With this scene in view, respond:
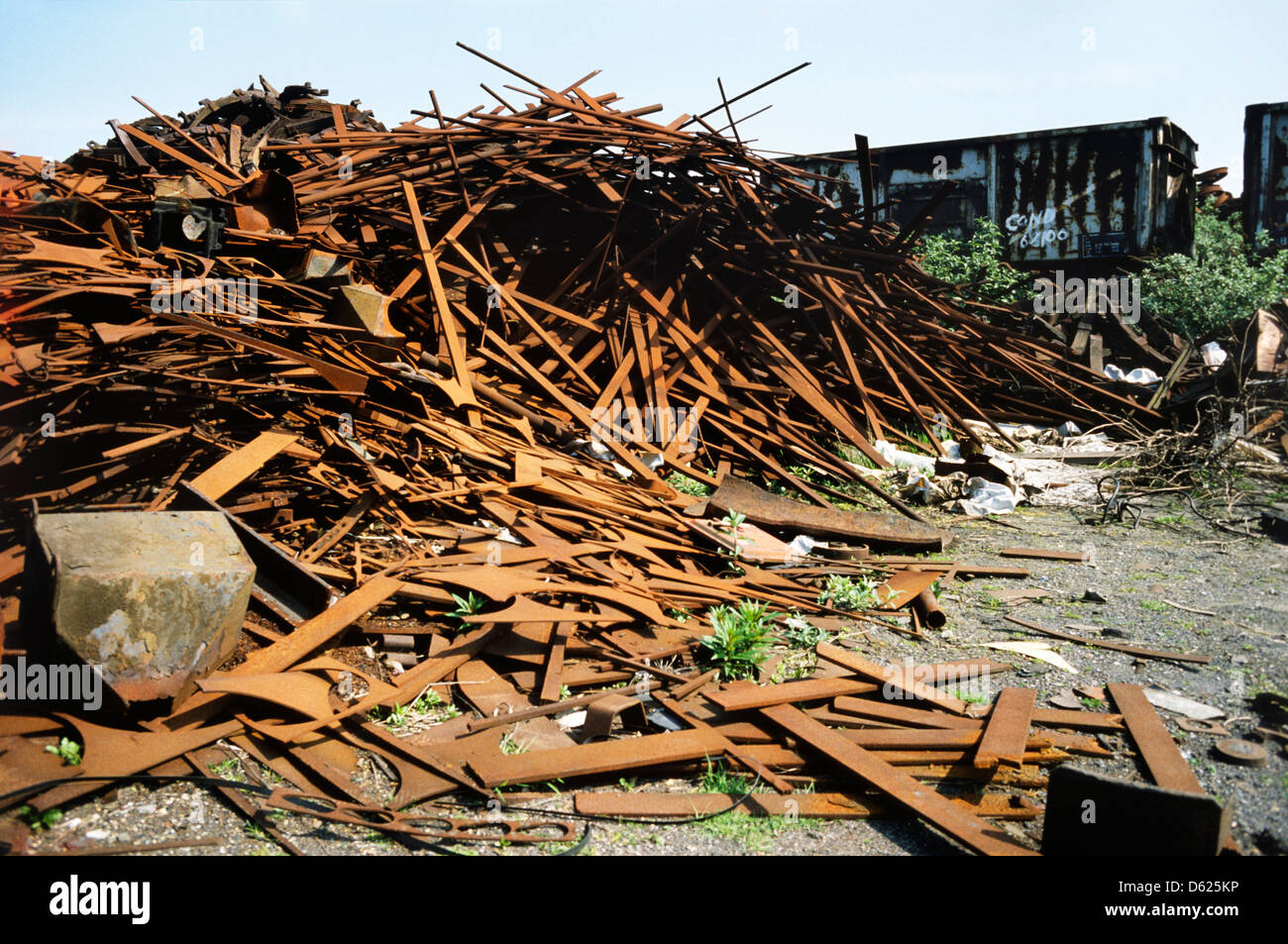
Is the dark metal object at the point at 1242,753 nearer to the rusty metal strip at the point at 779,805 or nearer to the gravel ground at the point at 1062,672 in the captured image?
the gravel ground at the point at 1062,672

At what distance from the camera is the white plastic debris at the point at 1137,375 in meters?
7.81

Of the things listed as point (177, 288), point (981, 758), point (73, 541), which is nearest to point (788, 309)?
point (177, 288)

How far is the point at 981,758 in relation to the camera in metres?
2.58

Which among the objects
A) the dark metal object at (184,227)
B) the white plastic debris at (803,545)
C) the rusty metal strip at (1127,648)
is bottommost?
the rusty metal strip at (1127,648)

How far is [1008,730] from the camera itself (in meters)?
2.74

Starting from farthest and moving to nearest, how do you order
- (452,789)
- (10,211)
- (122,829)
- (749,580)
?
(10,211), (749,580), (452,789), (122,829)

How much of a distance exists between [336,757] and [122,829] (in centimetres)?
59

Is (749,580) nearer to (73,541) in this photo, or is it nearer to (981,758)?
(981,758)

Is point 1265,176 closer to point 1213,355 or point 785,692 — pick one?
point 1213,355

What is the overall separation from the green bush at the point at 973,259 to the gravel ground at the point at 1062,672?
4.95 m

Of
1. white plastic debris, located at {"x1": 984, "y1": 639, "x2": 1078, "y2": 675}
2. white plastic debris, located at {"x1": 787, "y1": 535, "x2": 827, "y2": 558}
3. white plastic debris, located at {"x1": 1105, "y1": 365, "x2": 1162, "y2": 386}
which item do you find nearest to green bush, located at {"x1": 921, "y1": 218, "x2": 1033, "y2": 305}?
white plastic debris, located at {"x1": 1105, "y1": 365, "x2": 1162, "y2": 386}

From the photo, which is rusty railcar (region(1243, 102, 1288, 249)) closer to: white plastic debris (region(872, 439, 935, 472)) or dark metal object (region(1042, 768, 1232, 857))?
white plastic debris (region(872, 439, 935, 472))

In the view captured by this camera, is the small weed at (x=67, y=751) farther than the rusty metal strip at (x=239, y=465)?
No

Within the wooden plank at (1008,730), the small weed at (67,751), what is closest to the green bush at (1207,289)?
the wooden plank at (1008,730)
